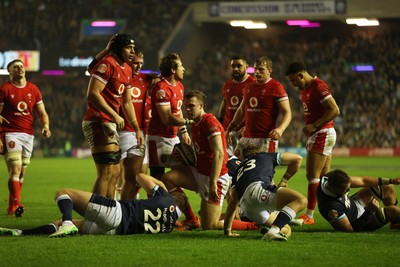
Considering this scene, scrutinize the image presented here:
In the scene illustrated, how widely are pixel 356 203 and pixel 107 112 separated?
3377 millimetres

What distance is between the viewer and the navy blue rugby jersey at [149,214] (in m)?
9.52

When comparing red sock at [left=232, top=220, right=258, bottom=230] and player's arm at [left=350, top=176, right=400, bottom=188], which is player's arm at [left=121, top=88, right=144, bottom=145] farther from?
player's arm at [left=350, top=176, right=400, bottom=188]

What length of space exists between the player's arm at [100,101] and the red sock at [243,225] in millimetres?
1933

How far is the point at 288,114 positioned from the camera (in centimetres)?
1236

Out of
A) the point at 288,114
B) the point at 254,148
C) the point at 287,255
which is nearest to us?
the point at 287,255

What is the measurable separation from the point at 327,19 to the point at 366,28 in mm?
3678

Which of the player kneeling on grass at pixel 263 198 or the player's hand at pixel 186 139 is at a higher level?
the player's hand at pixel 186 139

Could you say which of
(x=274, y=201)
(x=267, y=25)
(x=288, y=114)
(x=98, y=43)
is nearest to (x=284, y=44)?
(x=267, y=25)

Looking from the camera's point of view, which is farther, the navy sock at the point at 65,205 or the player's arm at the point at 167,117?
the player's arm at the point at 167,117

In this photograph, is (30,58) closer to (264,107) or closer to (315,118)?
(264,107)

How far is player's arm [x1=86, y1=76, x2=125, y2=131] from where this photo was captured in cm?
1038

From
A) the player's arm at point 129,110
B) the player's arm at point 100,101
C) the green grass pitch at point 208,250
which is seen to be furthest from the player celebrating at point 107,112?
the green grass pitch at point 208,250

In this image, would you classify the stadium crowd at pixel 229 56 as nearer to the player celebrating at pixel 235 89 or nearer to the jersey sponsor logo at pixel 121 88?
the player celebrating at pixel 235 89

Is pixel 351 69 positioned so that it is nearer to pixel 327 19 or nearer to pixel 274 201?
pixel 327 19
